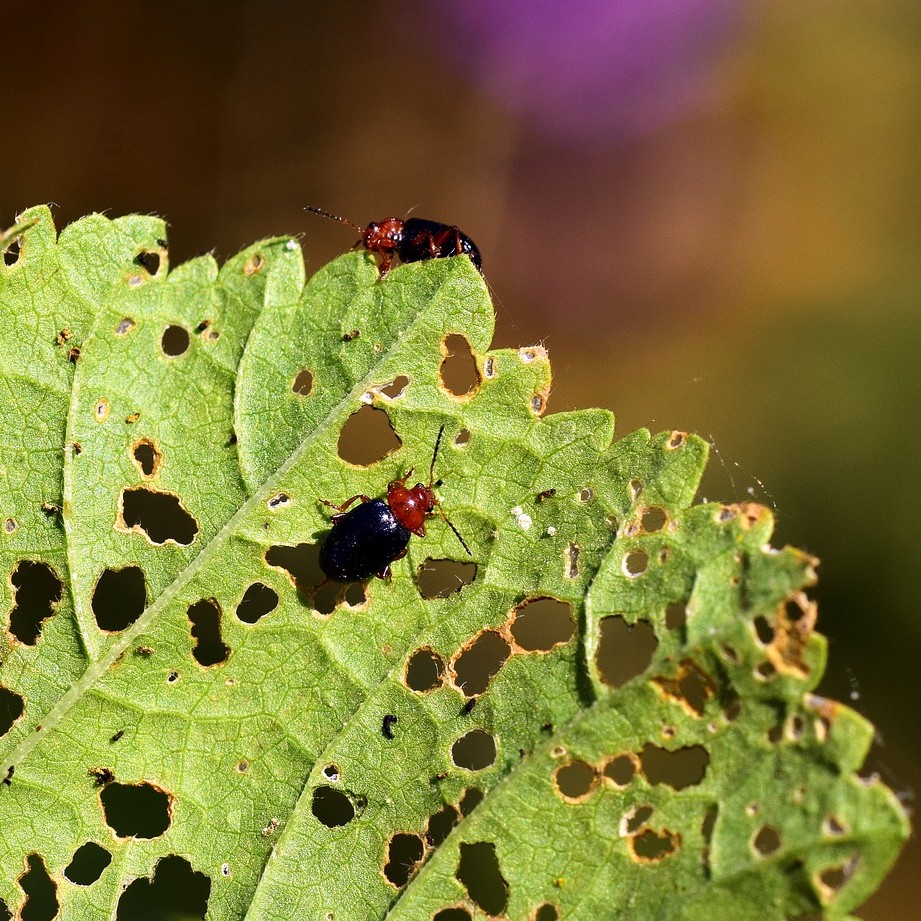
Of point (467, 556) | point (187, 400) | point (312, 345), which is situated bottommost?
point (467, 556)

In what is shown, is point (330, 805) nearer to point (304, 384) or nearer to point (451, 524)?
point (451, 524)

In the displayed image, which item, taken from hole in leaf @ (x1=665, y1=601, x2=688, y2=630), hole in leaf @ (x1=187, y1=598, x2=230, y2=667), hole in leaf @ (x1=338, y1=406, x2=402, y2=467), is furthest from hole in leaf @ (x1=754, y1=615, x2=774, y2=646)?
hole in leaf @ (x1=338, y1=406, x2=402, y2=467)

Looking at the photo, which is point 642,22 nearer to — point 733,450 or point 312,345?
point 733,450

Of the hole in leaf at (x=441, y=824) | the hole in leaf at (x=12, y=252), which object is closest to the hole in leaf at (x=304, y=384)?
the hole in leaf at (x=12, y=252)

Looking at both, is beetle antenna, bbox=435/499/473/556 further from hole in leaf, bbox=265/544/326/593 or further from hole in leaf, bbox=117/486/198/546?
hole in leaf, bbox=117/486/198/546

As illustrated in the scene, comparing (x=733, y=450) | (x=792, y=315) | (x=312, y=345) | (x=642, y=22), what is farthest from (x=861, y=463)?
(x=312, y=345)

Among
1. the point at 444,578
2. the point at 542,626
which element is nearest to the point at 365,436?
the point at 542,626
